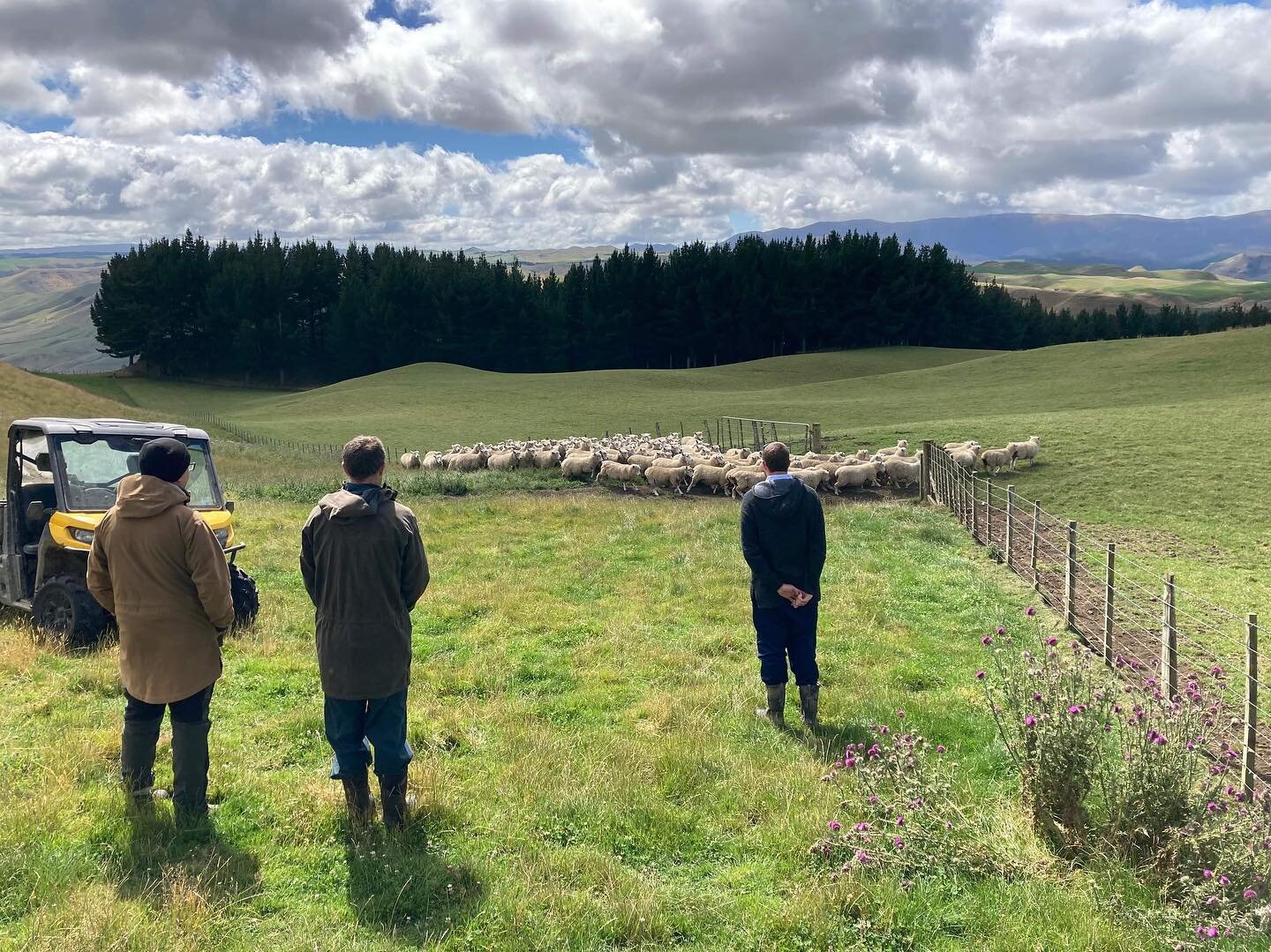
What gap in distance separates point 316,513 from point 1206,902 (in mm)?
5478

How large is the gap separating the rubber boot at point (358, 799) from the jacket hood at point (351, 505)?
1.75 m

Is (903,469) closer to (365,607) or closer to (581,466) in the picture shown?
(581,466)

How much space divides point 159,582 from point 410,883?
250 cm

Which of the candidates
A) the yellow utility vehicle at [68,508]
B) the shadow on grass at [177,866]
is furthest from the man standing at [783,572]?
the yellow utility vehicle at [68,508]

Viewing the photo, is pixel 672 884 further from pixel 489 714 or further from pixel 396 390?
pixel 396 390

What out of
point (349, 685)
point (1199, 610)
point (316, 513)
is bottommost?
point (1199, 610)

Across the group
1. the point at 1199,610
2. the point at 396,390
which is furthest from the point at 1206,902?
the point at 396,390

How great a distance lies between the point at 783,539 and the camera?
7438 mm

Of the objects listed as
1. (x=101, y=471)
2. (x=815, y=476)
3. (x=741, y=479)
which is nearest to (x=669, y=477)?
(x=741, y=479)

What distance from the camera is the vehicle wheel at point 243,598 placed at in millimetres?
10055

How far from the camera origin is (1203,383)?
40.4m

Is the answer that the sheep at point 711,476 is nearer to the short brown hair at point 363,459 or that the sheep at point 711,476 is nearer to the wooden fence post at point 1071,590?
the wooden fence post at point 1071,590

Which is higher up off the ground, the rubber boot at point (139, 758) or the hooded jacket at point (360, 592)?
the hooded jacket at point (360, 592)

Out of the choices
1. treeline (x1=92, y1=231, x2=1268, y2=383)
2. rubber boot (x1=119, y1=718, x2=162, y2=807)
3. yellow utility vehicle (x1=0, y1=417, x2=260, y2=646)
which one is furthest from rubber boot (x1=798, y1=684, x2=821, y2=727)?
treeline (x1=92, y1=231, x2=1268, y2=383)
